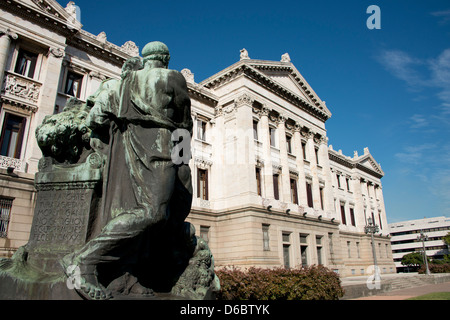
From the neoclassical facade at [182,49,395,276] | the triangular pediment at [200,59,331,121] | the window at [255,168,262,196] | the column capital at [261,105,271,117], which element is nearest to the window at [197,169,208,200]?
the neoclassical facade at [182,49,395,276]

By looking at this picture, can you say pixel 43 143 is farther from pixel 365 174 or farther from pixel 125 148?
pixel 365 174

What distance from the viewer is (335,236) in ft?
110

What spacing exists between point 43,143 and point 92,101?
72cm

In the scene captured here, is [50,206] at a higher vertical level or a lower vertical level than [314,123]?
lower

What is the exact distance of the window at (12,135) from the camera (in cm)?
1738

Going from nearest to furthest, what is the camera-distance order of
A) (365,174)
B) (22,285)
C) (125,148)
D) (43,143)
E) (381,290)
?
(22,285)
(125,148)
(43,143)
(381,290)
(365,174)

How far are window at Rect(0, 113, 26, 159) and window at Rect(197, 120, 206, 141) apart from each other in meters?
13.5

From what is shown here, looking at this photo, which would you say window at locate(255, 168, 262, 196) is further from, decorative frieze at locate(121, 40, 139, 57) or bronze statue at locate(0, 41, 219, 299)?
bronze statue at locate(0, 41, 219, 299)

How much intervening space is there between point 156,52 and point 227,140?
2473cm

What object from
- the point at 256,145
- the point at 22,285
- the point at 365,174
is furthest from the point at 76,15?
the point at 365,174

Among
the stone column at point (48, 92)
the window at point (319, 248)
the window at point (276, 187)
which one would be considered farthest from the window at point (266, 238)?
the stone column at point (48, 92)

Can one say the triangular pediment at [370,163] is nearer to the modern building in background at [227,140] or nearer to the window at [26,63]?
the modern building in background at [227,140]

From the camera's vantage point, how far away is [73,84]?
2094 cm

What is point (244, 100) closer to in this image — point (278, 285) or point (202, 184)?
point (202, 184)
